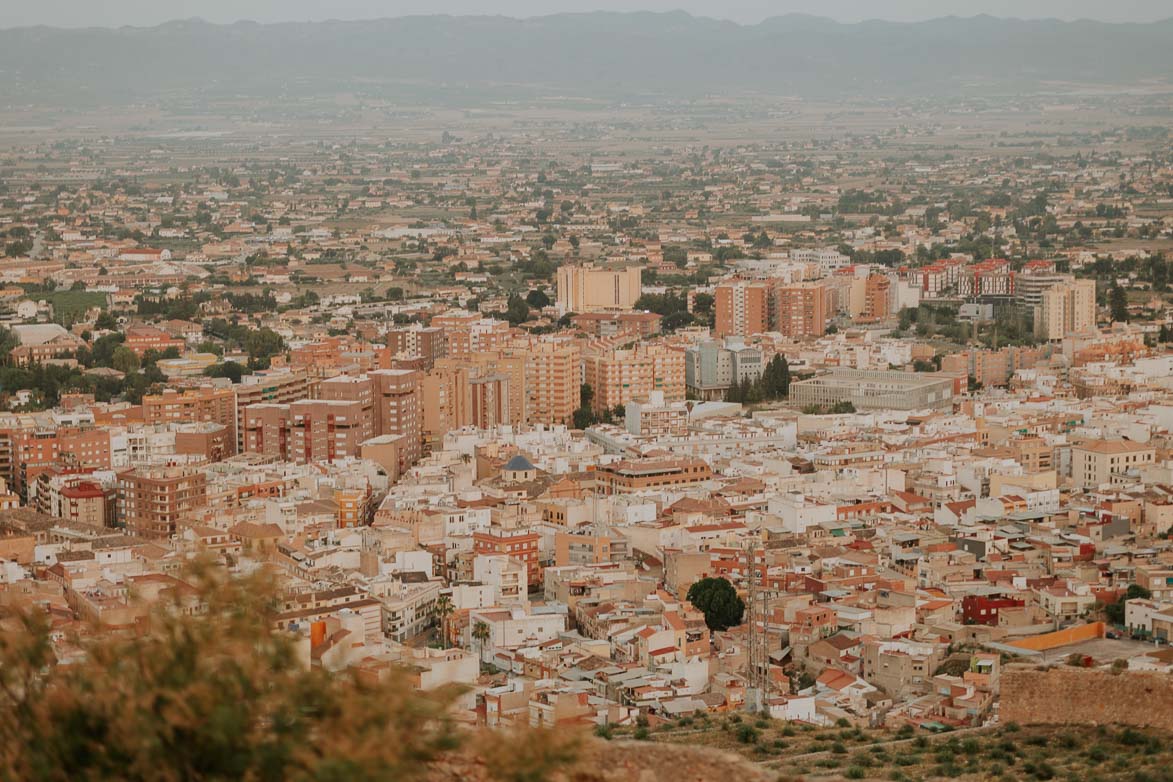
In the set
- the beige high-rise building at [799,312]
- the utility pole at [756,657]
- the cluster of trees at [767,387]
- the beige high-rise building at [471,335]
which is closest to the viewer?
the utility pole at [756,657]

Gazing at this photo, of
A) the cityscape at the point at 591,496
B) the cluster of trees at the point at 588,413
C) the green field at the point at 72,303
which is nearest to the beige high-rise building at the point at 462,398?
the cityscape at the point at 591,496

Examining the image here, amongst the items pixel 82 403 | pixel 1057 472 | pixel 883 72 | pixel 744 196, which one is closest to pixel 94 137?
pixel 744 196

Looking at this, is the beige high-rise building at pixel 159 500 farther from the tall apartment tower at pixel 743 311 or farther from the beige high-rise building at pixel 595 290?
the beige high-rise building at pixel 595 290

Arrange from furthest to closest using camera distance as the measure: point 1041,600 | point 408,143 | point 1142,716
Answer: point 408,143 → point 1041,600 → point 1142,716

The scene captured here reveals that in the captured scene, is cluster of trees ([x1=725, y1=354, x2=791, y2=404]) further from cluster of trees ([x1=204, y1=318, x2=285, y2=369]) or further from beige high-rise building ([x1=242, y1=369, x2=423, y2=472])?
cluster of trees ([x1=204, y1=318, x2=285, y2=369])

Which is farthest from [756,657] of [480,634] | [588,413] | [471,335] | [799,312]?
[799,312]

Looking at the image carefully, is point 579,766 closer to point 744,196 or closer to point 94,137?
point 744,196

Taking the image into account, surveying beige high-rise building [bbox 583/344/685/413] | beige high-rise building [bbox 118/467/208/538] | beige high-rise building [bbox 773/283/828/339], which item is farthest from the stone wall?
beige high-rise building [bbox 773/283/828/339]
